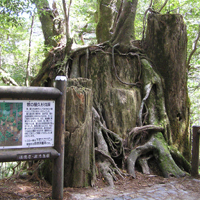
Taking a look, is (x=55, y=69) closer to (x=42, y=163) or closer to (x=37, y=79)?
(x=37, y=79)

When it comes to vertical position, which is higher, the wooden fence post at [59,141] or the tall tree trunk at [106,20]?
the tall tree trunk at [106,20]

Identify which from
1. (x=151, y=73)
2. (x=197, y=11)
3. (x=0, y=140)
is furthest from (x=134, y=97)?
(x=197, y=11)

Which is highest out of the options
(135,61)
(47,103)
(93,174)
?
(135,61)

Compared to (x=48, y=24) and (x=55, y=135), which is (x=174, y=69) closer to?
(x=55, y=135)

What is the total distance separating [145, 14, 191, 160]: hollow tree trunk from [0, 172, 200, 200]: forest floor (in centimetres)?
169

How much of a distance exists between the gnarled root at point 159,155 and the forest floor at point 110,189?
0.22 meters

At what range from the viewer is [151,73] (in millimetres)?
6055

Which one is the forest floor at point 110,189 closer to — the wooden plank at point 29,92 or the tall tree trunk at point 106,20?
the wooden plank at point 29,92

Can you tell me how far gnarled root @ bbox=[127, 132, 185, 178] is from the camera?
464cm

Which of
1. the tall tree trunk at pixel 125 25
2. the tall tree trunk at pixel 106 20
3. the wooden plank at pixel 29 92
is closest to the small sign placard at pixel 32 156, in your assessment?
the wooden plank at pixel 29 92

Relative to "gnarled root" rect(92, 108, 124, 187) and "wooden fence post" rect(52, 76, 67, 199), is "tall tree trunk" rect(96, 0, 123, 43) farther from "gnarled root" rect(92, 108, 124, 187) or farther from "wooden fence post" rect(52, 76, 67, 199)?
"wooden fence post" rect(52, 76, 67, 199)

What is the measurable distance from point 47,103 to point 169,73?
4010 mm

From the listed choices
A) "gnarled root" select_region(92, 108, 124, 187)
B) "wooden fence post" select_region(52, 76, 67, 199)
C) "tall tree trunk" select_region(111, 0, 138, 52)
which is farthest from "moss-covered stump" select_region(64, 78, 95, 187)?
"tall tree trunk" select_region(111, 0, 138, 52)

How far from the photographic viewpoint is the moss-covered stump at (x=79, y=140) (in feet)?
12.2
